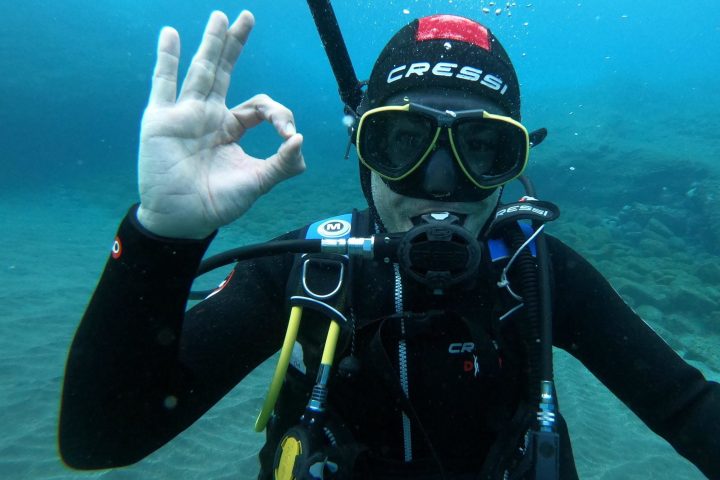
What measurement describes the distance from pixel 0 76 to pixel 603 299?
154 feet

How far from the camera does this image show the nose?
1.98m

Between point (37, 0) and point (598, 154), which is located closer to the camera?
point (598, 154)

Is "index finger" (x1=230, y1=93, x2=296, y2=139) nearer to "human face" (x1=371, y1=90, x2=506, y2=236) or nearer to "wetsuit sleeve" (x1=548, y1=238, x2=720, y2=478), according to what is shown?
"human face" (x1=371, y1=90, x2=506, y2=236)

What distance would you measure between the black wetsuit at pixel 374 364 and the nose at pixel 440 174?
425mm

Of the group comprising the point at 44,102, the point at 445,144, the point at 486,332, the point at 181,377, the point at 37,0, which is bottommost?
the point at 181,377

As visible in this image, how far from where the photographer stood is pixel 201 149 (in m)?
1.60

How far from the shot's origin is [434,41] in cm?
224

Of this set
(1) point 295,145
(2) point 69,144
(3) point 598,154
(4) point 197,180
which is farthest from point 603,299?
(2) point 69,144

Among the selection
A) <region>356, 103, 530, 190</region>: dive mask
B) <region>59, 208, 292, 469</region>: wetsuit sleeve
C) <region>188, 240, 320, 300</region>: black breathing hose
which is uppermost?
<region>356, 103, 530, 190</region>: dive mask

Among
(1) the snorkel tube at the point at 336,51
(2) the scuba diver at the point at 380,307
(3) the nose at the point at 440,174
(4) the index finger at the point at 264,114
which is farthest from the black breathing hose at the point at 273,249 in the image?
(1) the snorkel tube at the point at 336,51

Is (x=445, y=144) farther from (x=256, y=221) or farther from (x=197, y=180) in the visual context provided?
(x=256, y=221)

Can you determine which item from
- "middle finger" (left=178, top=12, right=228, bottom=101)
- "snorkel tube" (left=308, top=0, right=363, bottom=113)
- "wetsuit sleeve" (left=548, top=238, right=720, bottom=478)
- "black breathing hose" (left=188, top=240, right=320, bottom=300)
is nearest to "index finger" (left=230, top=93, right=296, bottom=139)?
"middle finger" (left=178, top=12, right=228, bottom=101)

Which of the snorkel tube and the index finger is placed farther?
the snorkel tube

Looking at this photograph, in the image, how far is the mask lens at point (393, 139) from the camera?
6.64 ft
